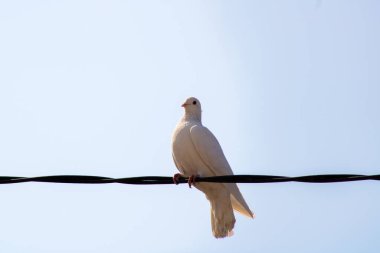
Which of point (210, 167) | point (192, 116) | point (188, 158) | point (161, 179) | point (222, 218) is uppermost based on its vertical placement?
point (192, 116)

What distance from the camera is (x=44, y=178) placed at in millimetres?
6652

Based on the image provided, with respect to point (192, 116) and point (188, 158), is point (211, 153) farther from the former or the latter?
point (192, 116)

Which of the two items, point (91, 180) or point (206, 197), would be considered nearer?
point (91, 180)

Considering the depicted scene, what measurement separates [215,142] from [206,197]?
27.5 inches

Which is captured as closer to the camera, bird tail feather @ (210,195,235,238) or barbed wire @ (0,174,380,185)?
barbed wire @ (0,174,380,185)

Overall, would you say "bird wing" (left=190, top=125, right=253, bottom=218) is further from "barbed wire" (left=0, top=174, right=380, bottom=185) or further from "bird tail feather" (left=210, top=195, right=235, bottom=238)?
"barbed wire" (left=0, top=174, right=380, bottom=185)

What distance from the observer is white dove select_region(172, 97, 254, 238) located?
9.84m

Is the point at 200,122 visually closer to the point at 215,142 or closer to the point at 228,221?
the point at 215,142

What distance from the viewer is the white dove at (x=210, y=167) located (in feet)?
32.3

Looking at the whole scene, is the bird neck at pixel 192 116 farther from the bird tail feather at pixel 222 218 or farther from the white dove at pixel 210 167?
the bird tail feather at pixel 222 218

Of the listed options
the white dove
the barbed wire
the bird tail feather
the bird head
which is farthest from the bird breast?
the barbed wire

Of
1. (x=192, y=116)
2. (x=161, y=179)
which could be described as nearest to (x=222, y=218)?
(x=192, y=116)

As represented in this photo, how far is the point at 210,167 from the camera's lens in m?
10.2

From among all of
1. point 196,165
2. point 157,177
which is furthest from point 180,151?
point 157,177
